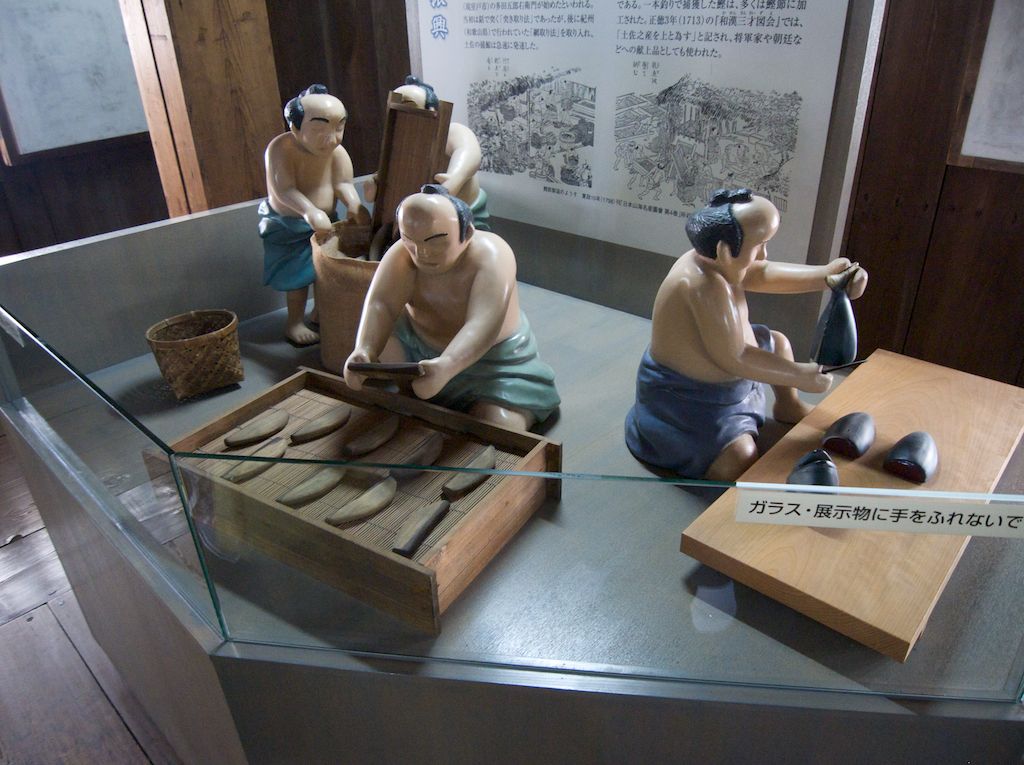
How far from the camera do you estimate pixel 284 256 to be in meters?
2.05

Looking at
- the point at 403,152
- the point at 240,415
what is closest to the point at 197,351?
the point at 240,415

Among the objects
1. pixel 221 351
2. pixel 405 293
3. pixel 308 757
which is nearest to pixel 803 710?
pixel 308 757

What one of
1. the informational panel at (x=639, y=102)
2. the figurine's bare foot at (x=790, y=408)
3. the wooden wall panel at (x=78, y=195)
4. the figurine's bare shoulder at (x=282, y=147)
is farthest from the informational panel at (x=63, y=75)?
the figurine's bare foot at (x=790, y=408)

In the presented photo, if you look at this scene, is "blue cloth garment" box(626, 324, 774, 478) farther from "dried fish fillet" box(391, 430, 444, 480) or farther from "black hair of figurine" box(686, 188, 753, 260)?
"dried fish fillet" box(391, 430, 444, 480)

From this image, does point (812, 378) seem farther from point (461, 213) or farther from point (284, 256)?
point (284, 256)

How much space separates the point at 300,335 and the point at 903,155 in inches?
60.2

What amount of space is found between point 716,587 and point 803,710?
21 cm

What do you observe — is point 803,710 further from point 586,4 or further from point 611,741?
point 586,4

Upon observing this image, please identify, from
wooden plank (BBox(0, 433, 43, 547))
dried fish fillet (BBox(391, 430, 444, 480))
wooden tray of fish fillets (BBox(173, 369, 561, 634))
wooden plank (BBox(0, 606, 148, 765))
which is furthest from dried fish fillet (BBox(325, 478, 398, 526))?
wooden plank (BBox(0, 433, 43, 547))

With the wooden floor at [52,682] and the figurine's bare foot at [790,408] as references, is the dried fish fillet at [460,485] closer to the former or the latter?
the figurine's bare foot at [790,408]

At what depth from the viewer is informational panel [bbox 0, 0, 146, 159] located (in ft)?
9.25

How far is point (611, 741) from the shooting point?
1.06 meters

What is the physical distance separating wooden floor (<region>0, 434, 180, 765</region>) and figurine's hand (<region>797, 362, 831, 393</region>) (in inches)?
54.9

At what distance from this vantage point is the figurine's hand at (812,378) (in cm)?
123
